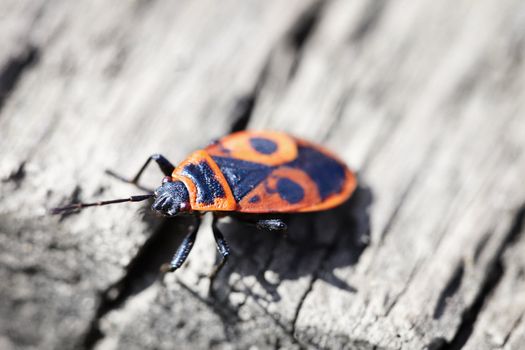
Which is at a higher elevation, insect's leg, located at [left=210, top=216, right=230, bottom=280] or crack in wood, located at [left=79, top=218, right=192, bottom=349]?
insect's leg, located at [left=210, top=216, right=230, bottom=280]

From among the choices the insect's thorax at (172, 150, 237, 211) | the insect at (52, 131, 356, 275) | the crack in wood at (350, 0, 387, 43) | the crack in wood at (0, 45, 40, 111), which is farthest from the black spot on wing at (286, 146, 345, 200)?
the crack in wood at (0, 45, 40, 111)

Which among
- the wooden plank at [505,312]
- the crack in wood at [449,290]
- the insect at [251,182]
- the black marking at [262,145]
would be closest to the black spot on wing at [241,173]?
the insect at [251,182]

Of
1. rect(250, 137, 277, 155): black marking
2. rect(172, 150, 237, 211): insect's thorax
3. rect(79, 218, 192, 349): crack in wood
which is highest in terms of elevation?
rect(250, 137, 277, 155): black marking

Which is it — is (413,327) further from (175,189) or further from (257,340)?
(175,189)

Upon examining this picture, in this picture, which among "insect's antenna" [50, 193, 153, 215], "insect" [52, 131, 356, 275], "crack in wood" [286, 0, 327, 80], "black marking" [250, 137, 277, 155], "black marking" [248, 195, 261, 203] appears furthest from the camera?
"crack in wood" [286, 0, 327, 80]

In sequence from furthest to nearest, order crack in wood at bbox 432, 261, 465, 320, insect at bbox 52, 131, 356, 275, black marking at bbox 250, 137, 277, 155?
black marking at bbox 250, 137, 277, 155 < insect at bbox 52, 131, 356, 275 < crack in wood at bbox 432, 261, 465, 320

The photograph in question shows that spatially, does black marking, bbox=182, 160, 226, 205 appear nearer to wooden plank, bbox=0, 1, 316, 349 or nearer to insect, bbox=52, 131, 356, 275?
insect, bbox=52, 131, 356, 275

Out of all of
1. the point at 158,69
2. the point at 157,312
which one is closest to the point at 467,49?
the point at 158,69

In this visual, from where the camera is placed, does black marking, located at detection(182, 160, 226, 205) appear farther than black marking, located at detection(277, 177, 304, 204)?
No
